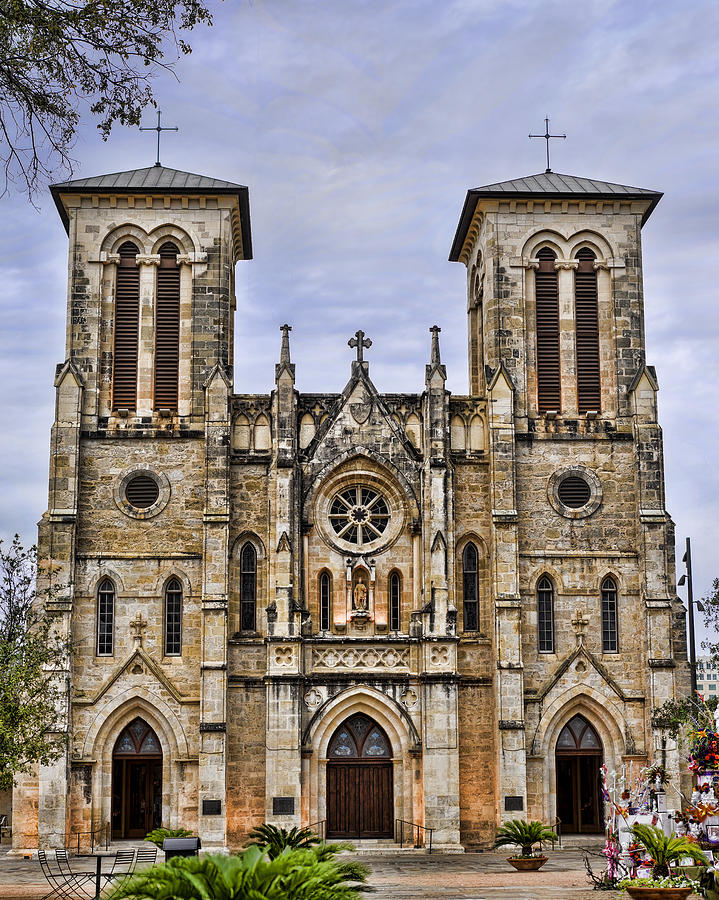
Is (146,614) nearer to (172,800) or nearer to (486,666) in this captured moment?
(172,800)

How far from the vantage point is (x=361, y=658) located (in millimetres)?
36969

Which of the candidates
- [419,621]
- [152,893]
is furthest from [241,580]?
[152,893]

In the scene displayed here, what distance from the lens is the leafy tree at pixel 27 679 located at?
28062 millimetres

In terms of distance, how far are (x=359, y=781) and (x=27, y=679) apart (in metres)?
11.4

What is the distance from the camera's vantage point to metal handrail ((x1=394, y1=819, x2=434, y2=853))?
35562 mm

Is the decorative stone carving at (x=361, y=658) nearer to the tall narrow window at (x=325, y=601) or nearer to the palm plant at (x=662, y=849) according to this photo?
the tall narrow window at (x=325, y=601)

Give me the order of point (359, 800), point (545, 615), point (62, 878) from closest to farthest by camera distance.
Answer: point (62, 878), point (359, 800), point (545, 615)

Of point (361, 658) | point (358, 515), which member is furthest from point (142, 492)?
point (361, 658)

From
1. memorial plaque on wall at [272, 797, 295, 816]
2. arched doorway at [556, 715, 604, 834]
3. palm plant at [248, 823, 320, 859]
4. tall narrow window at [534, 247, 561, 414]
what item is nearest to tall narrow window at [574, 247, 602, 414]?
tall narrow window at [534, 247, 561, 414]

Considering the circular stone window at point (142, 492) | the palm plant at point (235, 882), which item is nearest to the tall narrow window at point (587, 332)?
the circular stone window at point (142, 492)

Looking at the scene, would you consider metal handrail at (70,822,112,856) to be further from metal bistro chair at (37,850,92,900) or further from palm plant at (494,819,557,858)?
palm plant at (494,819,557,858)

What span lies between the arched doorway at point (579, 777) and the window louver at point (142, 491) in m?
13.6

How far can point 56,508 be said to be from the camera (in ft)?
122

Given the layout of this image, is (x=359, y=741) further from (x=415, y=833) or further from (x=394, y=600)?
(x=394, y=600)
